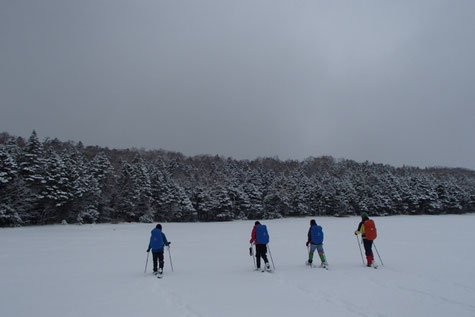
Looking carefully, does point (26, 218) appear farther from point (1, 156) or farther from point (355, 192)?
point (355, 192)

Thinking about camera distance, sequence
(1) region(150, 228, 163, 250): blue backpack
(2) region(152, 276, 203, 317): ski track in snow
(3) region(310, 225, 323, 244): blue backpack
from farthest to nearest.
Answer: (3) region(310, 225, 323, 244): blue backpack < (1) region(150, 228, 163, 250): blue backpack < (2) region(152, 276, 203, 317): ski track in snow

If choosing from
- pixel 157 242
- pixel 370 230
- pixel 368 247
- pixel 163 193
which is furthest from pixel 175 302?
pixel 163 193

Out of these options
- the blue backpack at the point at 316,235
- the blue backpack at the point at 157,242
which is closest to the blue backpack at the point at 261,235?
the blue backpack at the point at 316,235

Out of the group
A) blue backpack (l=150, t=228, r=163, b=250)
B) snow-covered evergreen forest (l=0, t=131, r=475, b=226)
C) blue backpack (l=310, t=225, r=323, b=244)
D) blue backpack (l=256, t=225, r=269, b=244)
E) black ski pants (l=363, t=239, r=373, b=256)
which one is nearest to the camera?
blue backpack (l=150, t=228, r=163, b=250)

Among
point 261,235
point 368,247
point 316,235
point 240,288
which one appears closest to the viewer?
point 240,288

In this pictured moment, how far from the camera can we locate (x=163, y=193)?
4984cm

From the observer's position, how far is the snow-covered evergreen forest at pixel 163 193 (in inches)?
1345

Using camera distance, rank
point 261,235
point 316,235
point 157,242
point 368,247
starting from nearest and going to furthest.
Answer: point 157,242
point 368,247
point 261,235
point 316,235

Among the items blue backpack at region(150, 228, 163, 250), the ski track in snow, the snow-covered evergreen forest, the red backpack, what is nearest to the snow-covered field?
the ski track in snow

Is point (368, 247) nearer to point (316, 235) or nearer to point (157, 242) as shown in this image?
point (316, 235)

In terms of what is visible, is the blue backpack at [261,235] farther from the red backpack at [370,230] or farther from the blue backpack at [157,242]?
the red backpack at [370,230]

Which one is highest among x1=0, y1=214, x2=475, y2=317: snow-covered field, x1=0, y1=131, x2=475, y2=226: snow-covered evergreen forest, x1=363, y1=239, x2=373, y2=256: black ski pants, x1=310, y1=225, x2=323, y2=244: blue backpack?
x1=0, y1=131, x2=475, y2=226: snow-covered evergreen forest

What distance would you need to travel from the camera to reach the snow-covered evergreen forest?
34156mm

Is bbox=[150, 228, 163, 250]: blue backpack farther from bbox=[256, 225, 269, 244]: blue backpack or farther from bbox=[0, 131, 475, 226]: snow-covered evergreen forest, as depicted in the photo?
bbox=[0, 131, 475, 226]: snow-covered evergreen forest
